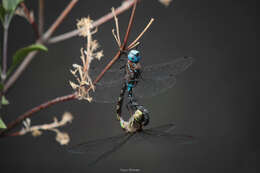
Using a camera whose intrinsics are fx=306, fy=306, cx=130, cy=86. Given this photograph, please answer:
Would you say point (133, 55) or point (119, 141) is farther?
point (119, 141)

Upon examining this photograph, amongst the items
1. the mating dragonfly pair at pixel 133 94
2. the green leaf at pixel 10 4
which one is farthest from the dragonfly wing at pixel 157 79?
the green leaf at pixel 10 4

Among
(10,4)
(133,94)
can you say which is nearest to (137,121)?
(133,94)

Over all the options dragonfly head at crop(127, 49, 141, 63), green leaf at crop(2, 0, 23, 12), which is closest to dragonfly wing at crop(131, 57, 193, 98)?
dragonfly head at crop(127, 49, 141, 63)

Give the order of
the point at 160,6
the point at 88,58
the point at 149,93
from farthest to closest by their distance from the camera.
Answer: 1. the point at 160,6
2. the point at 149,93
3. the point at 88,58

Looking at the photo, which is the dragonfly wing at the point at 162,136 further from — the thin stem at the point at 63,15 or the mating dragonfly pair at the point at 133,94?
the thin stem at the point at 63,15

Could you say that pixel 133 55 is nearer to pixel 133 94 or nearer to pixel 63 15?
pixel 133 94

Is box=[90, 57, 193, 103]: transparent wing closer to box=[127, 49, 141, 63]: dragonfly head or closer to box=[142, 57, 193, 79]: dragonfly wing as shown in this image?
box=[142, 57, 193, 79]: dragonfly wing

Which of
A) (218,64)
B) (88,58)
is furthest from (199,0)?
(88,58)

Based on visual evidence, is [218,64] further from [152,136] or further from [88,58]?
[88,58]
